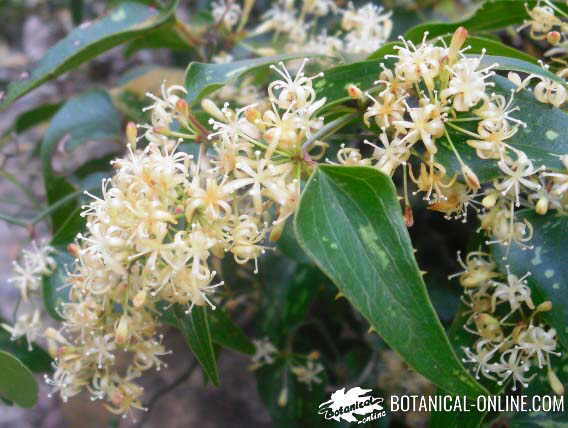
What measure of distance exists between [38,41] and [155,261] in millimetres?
2456

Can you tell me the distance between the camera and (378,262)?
654 millimetres

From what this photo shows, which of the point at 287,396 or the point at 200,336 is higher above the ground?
the point at 200,336

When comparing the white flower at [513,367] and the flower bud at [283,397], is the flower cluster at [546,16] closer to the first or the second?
the white flower at [513,367]

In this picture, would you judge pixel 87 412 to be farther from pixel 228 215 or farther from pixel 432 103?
pixel 432 103

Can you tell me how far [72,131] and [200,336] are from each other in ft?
2.36

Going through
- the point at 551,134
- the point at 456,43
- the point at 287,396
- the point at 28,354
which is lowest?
the point at 287,396

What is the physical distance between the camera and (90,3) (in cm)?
214

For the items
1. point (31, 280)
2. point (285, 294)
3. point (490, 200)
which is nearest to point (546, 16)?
point (490, 200)

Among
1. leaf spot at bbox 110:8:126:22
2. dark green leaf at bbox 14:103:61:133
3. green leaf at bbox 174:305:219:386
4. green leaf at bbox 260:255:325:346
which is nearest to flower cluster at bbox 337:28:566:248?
green leaf at bbox 174:305:219:386

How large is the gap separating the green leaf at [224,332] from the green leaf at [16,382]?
262 millimetres

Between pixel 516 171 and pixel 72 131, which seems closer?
pixel 516 171

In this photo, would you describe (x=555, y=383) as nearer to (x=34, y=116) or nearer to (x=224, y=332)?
(x=224, y=332)

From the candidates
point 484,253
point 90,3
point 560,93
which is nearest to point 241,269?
point 484,253

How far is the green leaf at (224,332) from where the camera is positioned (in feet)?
3.13
